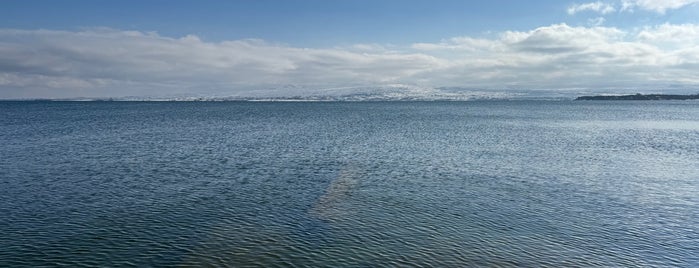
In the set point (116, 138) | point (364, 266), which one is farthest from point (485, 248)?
point (116, 138)

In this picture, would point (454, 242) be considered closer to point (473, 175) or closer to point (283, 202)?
point (283, 202)

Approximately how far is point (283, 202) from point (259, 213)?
106 inches

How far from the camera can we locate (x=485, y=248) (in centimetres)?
2208

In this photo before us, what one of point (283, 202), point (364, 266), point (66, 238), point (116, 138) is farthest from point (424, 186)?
point (116, 138)

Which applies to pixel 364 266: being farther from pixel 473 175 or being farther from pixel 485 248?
pixel 473 175

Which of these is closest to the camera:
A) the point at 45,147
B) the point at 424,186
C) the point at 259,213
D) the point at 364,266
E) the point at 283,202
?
the point at 364,266

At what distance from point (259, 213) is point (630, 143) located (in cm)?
5459

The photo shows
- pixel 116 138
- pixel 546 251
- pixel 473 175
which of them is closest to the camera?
pixel 546 251

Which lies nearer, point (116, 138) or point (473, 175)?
point (473, 175)

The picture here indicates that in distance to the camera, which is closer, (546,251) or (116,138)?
(546,251)

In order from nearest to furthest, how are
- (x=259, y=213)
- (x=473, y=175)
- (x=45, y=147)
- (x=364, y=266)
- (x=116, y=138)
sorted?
1. (x=364, y=266)
2. (x=259, y=213)
3. (x=473, y=175)
4. (x=45, y=147)
5. (x=116, y=138)

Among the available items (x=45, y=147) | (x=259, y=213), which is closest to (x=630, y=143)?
(x=259, y=213)

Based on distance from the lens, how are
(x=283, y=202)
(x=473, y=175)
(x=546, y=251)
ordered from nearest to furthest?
(x=546, y=251), (x=283, y=202), (x=473, y=175)

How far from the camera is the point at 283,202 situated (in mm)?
29953
